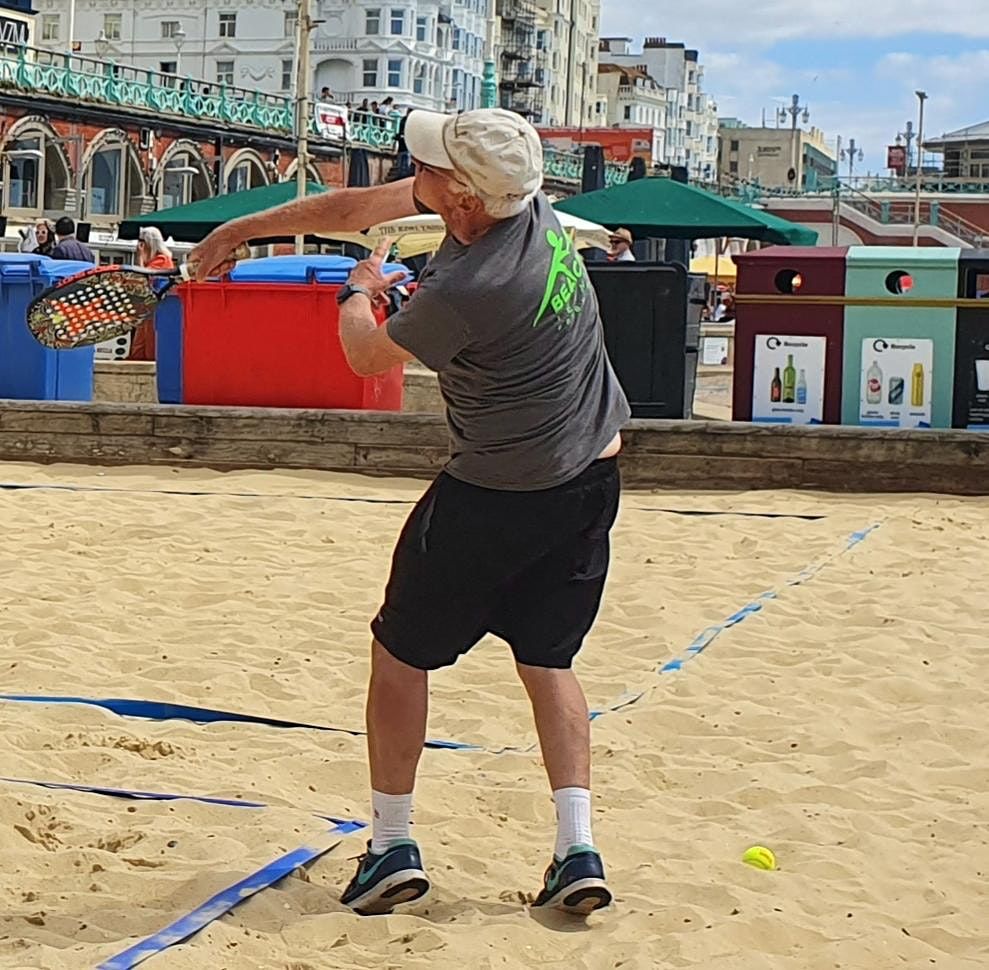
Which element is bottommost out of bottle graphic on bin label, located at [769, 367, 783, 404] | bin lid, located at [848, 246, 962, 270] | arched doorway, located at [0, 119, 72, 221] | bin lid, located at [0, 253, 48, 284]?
bottle graphic on bin label, located at [769, 367, 783, 404]

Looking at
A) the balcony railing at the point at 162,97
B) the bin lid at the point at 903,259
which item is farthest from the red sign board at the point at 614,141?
the bin lid at the point at 903,259

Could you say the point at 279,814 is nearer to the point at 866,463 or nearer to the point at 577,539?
the point at 577,539

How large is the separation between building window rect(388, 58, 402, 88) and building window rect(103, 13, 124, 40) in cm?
1470

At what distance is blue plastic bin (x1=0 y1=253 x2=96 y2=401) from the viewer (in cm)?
1249

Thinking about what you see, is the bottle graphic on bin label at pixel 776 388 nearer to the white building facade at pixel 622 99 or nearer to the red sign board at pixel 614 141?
the red sign board at pixel 614 141

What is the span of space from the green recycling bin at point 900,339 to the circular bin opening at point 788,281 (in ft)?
1.06

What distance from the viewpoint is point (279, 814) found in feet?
13.5

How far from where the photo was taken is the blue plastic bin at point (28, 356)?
1249 centimetres

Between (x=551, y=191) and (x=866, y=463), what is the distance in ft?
231

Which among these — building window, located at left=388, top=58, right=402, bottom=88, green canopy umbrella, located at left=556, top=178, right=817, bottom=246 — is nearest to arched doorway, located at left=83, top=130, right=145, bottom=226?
green canopy umbrella, located at left=556, top=178, right=817, bottom=246

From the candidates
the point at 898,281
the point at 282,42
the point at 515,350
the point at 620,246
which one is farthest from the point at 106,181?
the point at 515,350

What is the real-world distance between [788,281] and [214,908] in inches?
331

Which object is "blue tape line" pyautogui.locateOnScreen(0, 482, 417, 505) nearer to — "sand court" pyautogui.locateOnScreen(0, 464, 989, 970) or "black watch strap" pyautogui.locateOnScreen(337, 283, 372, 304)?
"sand court" pyautogui.locateOnScreen(0, 464, 989, 970)

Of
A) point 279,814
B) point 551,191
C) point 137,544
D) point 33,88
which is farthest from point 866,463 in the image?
point 551,191
